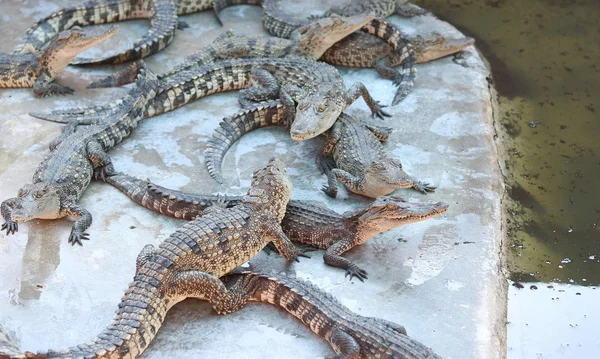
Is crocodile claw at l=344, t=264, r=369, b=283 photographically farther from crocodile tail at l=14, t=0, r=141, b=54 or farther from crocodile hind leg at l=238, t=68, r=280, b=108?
crocodile tail at l=14, t=0, r=141, b=54

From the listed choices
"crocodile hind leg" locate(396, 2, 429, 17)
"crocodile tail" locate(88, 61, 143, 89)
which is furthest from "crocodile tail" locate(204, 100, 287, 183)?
"crocodile hind leg" locate(396, 2, 429, 17)

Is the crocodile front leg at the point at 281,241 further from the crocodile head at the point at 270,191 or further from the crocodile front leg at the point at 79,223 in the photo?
the crocodile front leg at the point at 79,223

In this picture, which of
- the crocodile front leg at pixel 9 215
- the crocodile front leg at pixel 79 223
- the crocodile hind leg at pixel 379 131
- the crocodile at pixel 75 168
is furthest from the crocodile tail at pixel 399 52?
the crocodile front leg at pixel 9 215

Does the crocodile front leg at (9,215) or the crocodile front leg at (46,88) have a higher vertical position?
the crocodile front leg at (9,215)

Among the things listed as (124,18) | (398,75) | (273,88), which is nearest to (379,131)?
(273,88)

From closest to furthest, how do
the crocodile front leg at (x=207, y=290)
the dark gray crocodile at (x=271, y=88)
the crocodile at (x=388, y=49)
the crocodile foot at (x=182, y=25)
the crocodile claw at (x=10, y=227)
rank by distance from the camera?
1. the crocodile front leg at (x=207, y=290)
2. the crocodile claw at (x=10, y=227)
3. the dark gray crocodile at (x=271, y=88)
4. the crocodile at (x=388, y=49)
5. the crocodile foot at (x=182, y=25)
